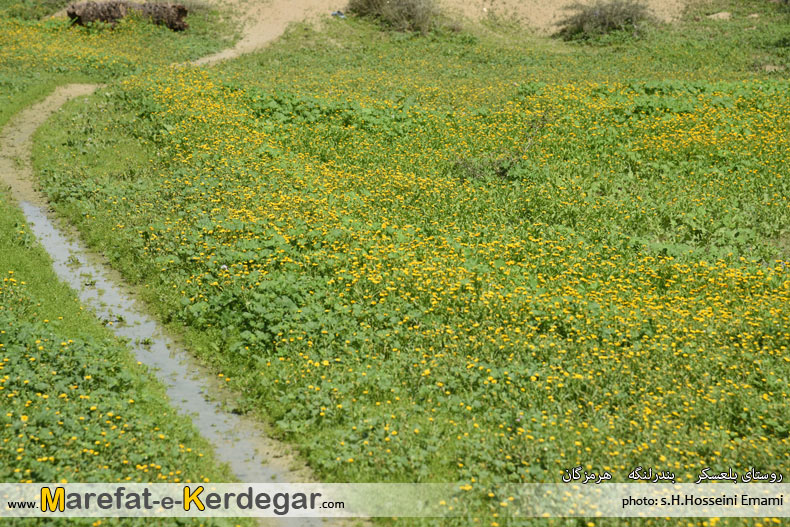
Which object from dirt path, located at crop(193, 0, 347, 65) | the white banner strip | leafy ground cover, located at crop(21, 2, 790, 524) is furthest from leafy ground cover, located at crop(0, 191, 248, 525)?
dirt path, located at crop(193, 0, 347, 65)

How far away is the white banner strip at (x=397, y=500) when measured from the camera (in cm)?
622

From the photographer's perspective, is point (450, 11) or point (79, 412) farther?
point (450, 11)

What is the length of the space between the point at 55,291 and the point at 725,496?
30.2 feet

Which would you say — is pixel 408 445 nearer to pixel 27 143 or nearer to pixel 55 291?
pixel 55 291

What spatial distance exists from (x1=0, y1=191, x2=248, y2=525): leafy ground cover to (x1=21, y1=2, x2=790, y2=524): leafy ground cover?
3.66 ft

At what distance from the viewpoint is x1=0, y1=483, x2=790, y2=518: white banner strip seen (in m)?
6.22

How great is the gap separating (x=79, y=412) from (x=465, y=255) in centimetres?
598

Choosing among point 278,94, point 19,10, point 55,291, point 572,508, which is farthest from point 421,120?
point 19,10

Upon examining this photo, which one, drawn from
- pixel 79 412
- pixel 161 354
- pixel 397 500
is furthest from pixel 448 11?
pixel 397 500

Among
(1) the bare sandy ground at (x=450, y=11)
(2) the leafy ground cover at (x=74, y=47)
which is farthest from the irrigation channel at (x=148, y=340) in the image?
(1) the bare sandy ground at (x=450, y=11)

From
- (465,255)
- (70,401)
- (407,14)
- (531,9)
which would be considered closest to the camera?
(70,401)

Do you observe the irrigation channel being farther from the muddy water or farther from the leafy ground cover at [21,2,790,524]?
the leafy ground cover at [21,2,790,524]

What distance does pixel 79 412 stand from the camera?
7.29 m

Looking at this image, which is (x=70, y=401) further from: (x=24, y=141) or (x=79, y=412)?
(x=24, y=141)
